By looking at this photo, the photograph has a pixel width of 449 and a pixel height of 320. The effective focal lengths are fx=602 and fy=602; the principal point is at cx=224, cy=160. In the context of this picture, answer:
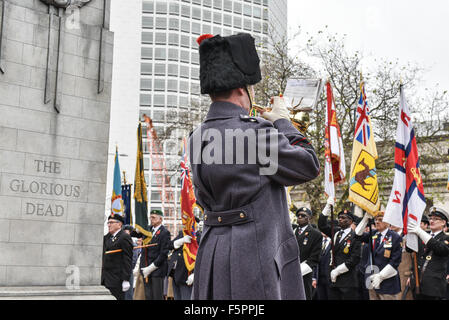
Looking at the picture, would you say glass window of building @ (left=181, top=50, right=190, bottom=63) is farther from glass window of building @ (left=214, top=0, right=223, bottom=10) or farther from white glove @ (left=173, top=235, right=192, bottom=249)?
white glove @ (left=173, top=235, right=192, bottom=249)

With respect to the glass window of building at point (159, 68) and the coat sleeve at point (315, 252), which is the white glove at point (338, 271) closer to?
the coat sleeve at point (315, 252)

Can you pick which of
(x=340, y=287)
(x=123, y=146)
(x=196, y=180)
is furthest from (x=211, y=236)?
→ (x=123, y=146)

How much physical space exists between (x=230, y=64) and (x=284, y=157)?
0.67m

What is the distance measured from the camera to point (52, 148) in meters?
9.51

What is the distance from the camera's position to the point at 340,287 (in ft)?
38.1

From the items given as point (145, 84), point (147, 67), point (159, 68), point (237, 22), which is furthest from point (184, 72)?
point (237, 22)

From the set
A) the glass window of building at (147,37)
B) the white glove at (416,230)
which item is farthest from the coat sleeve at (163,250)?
the glass window of building at (147,37)

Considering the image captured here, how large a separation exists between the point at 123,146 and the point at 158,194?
89.0 ft

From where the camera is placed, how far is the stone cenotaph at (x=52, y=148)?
9.05m

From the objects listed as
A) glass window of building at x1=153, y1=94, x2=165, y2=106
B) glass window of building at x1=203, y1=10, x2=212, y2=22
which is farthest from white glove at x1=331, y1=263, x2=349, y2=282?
glass window of building at x1=203, y1=10, x2=212, y2=22

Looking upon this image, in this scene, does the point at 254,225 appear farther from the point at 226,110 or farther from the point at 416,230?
the point at 416,230

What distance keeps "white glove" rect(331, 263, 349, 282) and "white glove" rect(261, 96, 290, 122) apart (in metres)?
8.32

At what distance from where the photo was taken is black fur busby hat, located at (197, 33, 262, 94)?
3592 millimetres
